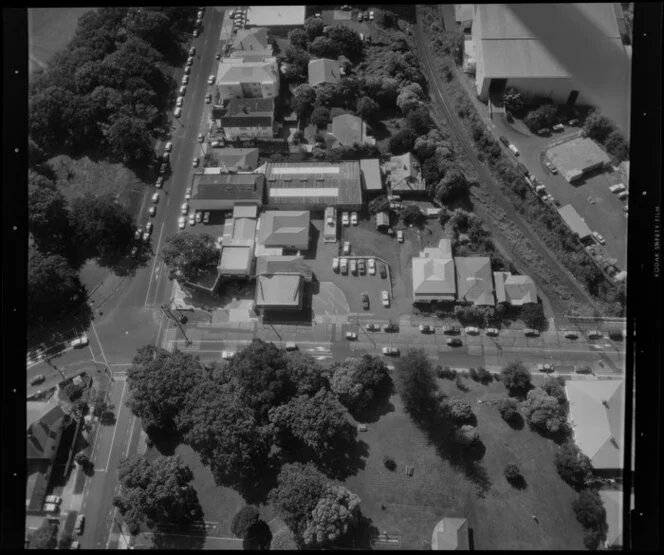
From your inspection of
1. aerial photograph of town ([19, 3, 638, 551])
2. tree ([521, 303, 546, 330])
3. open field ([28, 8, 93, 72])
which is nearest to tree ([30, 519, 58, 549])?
aerial photograph of town ([19, 3, 638, 551])

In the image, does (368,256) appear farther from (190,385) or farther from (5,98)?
(5,98)

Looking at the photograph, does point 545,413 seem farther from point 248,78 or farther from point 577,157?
point 248,78

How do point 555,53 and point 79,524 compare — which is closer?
point 79,524

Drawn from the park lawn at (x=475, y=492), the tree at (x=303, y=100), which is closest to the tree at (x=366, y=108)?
the tree at (x=303, y=100)

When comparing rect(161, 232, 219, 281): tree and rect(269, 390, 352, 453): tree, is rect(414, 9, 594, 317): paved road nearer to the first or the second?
rect(269, 390, 352, 453): tree

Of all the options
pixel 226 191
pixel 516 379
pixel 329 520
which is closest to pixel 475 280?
pixel 516 379

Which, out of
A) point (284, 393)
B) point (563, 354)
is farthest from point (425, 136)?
point (284, 393)
